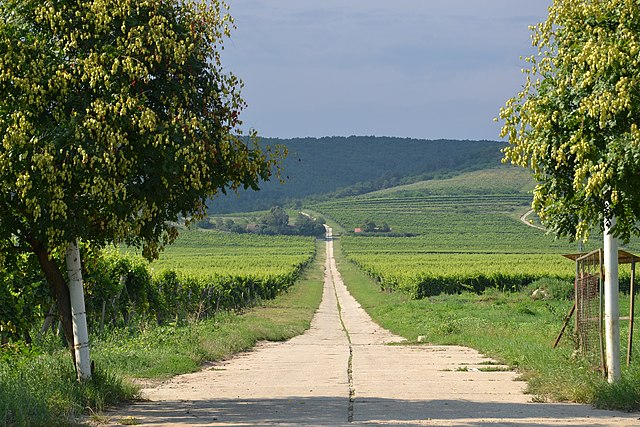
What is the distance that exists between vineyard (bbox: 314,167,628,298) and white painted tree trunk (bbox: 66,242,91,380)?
45.8 meters

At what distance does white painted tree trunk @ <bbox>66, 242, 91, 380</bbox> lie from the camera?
42.5ft

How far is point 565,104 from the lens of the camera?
11.9 metres

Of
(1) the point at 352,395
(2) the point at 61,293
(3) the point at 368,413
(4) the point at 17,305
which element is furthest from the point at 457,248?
(3) the point at 368,413

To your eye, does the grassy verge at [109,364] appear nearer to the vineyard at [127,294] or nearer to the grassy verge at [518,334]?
the vineyard at [127,294]

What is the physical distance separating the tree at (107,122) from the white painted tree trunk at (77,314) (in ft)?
1.19

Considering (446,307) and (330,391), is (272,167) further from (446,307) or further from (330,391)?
(446,307)

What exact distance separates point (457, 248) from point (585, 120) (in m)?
113

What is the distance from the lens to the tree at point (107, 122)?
1136 centimetres

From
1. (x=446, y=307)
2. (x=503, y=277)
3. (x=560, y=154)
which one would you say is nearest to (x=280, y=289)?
(x=503, y=277)

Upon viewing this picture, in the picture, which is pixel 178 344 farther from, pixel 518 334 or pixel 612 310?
pixel 612 310

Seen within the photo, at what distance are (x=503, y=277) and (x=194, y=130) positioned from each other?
167 ft

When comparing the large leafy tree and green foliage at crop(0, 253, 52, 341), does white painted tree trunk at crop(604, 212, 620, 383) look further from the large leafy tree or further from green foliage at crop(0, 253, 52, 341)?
green foliage at crop(0, 253, 52, 341)

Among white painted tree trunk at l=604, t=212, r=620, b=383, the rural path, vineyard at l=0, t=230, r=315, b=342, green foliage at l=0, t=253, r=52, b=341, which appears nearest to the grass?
the rural path

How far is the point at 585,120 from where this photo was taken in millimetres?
11641
